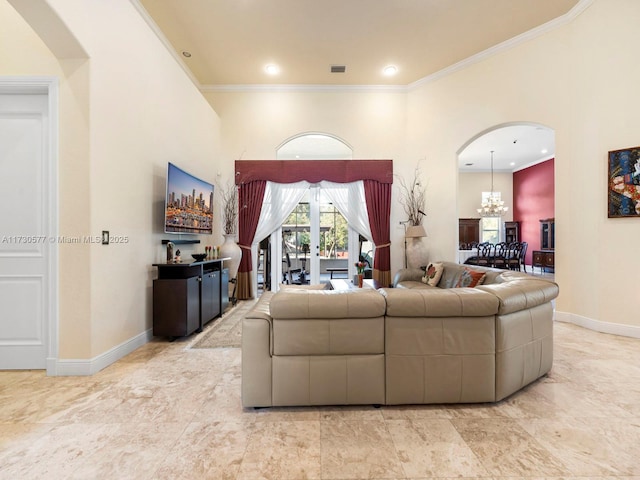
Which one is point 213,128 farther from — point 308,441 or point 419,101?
point 308,441

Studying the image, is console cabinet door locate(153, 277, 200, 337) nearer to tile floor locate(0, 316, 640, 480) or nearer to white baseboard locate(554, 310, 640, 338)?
tile floor locate(0, 316, 640, 480)

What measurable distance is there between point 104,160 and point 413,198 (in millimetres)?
4550

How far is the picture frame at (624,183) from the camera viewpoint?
129 inches

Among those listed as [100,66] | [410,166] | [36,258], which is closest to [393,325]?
[36,258]

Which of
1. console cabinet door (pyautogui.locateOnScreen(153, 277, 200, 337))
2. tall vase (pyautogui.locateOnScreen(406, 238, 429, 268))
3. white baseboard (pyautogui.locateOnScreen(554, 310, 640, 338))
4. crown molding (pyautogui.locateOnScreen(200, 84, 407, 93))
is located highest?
crown molding (pyautogui.locateOnScreen(200, 84, 407, 93))

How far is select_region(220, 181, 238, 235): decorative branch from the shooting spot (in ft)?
17.0

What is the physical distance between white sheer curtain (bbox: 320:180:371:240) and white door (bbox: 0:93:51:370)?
3.89 metres

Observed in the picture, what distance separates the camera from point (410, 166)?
530 centimetres

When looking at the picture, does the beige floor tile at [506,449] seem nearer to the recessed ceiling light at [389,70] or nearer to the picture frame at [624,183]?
the picture frame at [624,183]

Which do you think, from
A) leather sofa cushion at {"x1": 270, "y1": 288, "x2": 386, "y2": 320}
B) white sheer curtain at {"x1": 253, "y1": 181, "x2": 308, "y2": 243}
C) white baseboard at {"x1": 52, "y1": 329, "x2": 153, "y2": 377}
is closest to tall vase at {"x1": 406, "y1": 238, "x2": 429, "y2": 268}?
white sheer curtain at {"x1": 253, "y1": 181, "x2": 308, "y2": 243}

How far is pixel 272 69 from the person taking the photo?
15.6ft

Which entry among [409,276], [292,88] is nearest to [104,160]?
[292,88]

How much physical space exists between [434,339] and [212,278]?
2912mm

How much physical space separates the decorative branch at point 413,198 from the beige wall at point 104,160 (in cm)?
399
